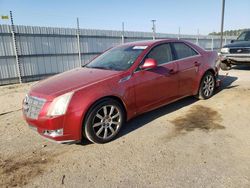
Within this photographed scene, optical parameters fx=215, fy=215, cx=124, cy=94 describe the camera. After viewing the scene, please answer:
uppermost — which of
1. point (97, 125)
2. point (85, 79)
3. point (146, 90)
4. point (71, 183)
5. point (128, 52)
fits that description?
point (128, 52)

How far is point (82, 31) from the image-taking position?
11664 millimetres

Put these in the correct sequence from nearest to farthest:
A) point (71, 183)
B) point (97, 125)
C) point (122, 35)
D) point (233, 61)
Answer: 1. point (71, 183)
2. point (97, 125)
3. point (233, 61)
4. point (122, 35)

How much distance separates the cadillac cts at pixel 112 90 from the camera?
3.16 meters

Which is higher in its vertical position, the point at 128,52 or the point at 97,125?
the point at 128,52

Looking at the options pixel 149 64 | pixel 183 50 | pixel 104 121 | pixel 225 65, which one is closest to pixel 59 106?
pixel 104 121

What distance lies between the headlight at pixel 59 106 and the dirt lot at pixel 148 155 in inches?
26.8

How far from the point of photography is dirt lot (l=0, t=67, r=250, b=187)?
2.61 meters

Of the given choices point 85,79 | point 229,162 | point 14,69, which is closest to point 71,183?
point 85,79

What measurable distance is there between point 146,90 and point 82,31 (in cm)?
881

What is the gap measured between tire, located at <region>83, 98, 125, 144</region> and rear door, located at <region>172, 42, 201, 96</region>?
5.76 ft

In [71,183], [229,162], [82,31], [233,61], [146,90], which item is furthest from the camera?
[82,31]

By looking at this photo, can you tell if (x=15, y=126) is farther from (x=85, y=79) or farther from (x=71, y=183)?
(x=71, y=183)

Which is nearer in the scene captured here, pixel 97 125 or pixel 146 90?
pixel 97 125

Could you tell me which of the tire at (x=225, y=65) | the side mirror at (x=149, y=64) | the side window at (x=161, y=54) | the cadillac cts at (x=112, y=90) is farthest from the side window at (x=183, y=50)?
the tire at (x=225, y=65)
